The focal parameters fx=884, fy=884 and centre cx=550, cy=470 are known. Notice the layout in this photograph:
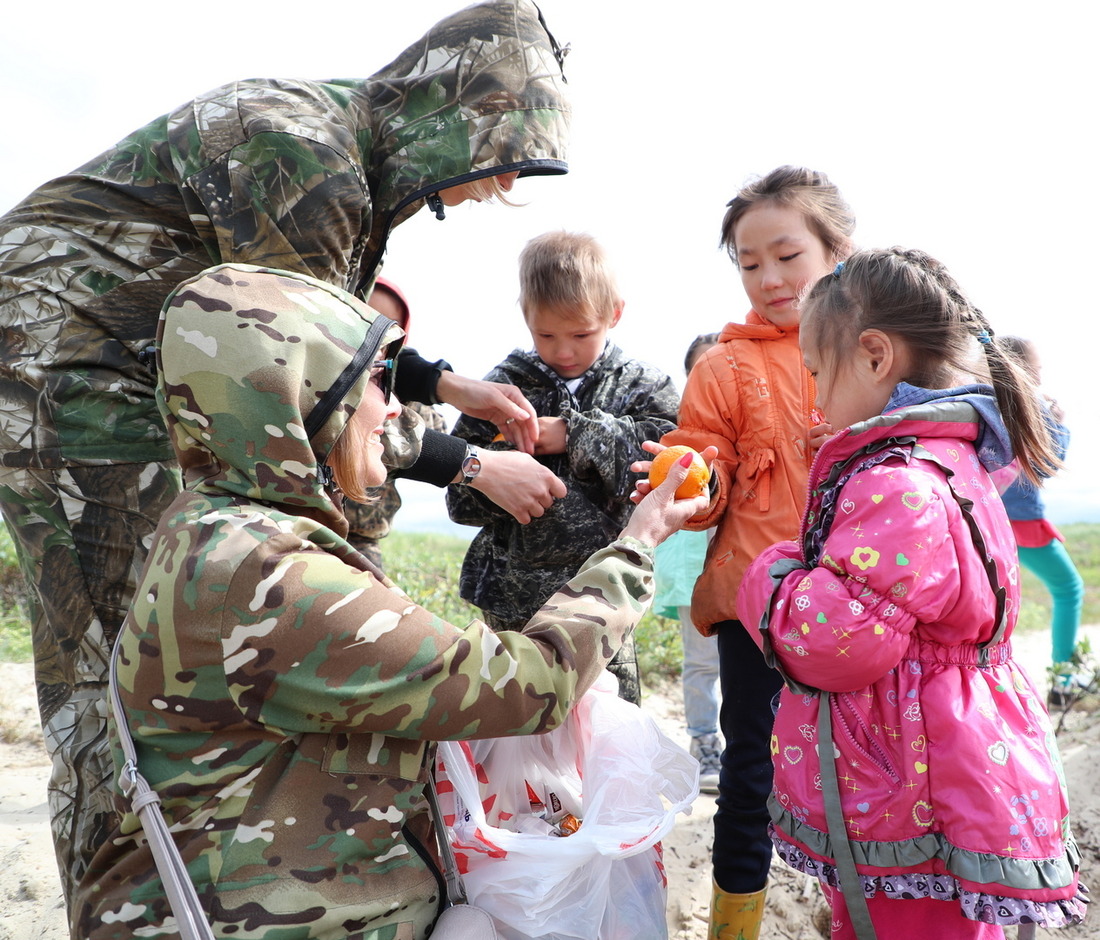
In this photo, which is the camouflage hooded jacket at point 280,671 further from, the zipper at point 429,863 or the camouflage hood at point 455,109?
the camouflage hood at point 455,109

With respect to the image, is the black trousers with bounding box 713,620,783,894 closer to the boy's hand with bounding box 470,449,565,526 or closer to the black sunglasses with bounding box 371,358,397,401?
the boy's hand with bounding box 470,449,565,526

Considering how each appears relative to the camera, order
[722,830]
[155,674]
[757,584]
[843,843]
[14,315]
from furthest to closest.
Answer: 1. [722,830]
2. [14,315]
3. [757,584]
4. [843,843]
5. [155,674]

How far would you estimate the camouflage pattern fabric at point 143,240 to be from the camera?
2.17 m

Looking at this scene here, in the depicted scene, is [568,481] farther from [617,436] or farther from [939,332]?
Result: [939,332]

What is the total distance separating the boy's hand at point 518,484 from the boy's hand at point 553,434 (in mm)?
158

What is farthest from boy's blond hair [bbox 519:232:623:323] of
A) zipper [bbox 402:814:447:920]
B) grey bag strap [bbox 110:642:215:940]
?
grey bag strap [bbox 110:642:215:940]

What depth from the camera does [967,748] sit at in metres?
1.80

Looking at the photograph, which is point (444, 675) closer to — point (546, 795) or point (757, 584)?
point (546, 795)

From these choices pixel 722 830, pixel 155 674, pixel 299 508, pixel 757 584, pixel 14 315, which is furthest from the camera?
pixel 722 830

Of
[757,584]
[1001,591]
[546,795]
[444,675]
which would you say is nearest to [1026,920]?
[1001,591]

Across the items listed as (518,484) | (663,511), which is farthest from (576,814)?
(518,484)

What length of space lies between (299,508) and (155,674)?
383mm

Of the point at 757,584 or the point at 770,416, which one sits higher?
the point at 770,416

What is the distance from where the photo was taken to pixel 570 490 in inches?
119
